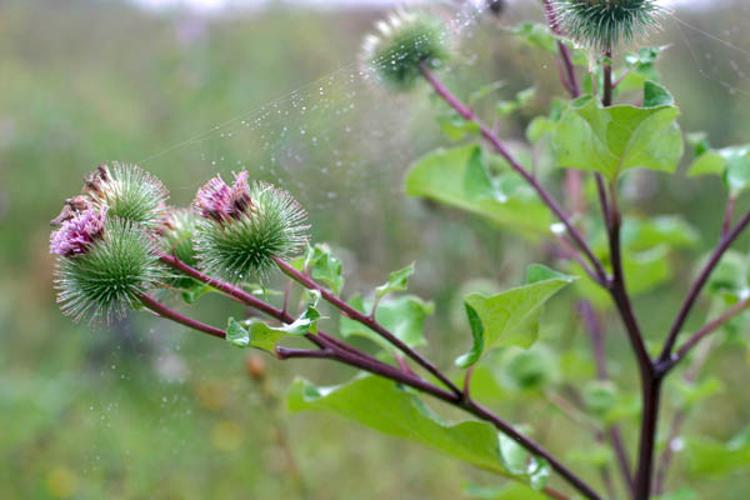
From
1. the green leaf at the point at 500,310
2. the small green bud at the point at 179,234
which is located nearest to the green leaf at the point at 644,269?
the green leaf at the point at 500,310

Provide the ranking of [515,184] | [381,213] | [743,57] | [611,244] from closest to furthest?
1. [611,244]
2. [743,57]
3. [515,184]
4. [381,213]

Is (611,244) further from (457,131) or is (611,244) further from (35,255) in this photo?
(35,255)

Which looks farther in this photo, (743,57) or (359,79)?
(743,57)

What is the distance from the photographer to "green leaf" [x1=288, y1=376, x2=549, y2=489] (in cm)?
138

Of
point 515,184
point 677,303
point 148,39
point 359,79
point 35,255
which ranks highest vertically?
point 148,39

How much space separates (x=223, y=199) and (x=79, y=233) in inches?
7.7

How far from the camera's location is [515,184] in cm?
195

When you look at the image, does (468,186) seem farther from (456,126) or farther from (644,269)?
(644,269)

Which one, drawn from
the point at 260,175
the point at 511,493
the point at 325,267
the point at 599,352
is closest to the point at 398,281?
the point at 325,267

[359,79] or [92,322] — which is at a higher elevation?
[359,79]

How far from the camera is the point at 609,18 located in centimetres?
118

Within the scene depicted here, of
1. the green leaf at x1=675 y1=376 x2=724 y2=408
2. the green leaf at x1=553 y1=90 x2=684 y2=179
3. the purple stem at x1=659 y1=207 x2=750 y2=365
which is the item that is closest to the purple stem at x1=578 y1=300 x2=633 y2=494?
the green leaf at x1=675 y1=376 x2=724 y2=408

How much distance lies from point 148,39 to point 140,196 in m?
6.67

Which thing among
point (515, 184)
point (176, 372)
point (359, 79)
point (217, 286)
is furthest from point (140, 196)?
point (176, 372)
